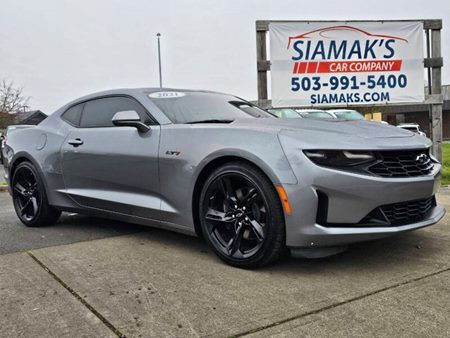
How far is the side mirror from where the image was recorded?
3676 mm

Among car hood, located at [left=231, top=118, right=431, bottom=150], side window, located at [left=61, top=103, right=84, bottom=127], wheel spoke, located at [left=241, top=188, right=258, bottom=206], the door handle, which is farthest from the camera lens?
side window, located at [left=61, top=103, right=84, bottom=127]

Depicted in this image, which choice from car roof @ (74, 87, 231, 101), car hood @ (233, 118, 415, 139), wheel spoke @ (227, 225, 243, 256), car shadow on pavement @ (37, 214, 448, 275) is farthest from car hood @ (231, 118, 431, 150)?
car roof @ (74, 87, 231, 101)

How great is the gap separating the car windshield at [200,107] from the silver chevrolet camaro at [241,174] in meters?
0.01

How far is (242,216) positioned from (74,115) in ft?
7.83

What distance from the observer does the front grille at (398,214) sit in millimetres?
2904

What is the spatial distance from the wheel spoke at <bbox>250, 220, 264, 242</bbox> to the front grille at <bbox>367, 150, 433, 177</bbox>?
80 cm

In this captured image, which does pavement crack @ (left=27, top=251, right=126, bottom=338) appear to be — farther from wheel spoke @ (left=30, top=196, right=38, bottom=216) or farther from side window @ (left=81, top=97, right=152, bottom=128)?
side window @ (left=81, top=97, right=152, bottom=128)

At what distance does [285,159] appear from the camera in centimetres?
290

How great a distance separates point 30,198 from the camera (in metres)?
4.80

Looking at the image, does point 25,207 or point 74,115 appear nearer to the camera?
point 74,115

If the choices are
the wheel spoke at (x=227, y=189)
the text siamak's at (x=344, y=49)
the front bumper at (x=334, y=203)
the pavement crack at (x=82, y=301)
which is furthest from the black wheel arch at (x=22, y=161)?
the text siamak's at (x=344, y=49)

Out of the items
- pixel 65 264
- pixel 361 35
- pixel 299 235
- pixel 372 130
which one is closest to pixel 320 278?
pixel 299 235

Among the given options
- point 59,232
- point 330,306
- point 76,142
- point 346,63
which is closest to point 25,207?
point 59,232

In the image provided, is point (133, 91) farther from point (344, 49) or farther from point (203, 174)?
point (344, 49)
